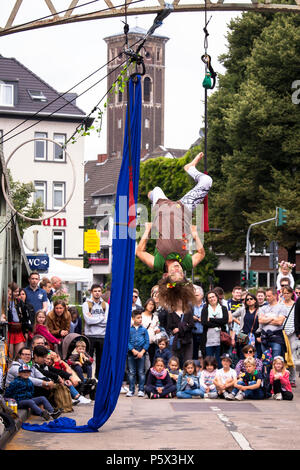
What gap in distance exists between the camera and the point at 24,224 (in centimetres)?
4450

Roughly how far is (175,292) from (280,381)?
7.21 m

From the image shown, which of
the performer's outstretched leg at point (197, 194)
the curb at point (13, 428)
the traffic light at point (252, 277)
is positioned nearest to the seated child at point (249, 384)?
the curb at point (13, 428)

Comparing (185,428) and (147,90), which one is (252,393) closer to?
(185,428)

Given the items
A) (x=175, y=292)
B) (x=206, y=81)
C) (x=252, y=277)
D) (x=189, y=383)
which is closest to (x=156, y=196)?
(x=175, y=292)

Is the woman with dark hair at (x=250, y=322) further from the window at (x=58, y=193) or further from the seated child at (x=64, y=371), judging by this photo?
the window at (x=58, y=193)

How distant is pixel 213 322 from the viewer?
19703 mm

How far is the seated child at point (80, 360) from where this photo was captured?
17.6 metres

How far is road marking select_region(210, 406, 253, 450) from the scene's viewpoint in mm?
12469

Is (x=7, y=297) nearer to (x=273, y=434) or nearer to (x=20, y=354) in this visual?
(x=20, y=354)

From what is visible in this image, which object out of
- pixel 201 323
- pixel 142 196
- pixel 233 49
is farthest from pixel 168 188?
pixel 201 323

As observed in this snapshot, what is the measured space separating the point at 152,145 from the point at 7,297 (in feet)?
378

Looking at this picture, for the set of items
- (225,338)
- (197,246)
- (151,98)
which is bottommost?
(225,338)

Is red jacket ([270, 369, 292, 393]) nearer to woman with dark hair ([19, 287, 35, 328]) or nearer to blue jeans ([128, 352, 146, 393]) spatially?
blue jeans ([128, 352, 146, 393])
